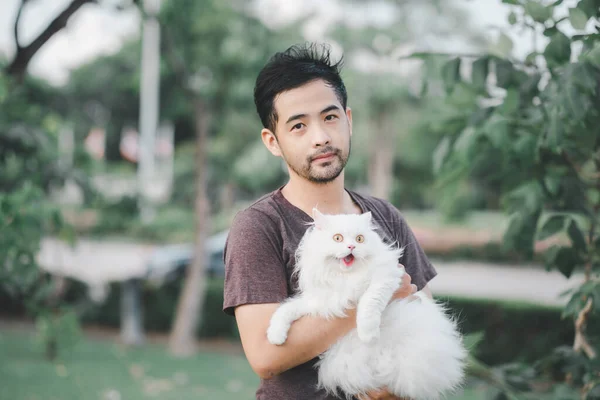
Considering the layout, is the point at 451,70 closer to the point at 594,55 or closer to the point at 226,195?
the point at 594,55

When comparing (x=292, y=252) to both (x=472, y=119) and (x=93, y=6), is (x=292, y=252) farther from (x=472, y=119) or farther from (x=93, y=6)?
(x=93, y=6)

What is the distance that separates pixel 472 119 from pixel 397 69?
759 inches

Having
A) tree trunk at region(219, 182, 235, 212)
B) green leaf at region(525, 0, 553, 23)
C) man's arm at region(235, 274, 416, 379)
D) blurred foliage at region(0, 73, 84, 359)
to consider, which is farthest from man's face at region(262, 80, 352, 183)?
tree trunk at region(219, 182, 235, 212)

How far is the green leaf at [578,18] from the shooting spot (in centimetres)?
241

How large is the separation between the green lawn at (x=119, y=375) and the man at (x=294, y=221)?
574 centimetres

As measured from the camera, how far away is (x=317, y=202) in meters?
2.21

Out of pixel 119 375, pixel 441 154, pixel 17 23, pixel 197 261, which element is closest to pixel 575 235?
pixel 441 154

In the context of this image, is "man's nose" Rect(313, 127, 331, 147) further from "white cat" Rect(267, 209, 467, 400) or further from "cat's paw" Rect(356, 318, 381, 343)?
"cat's paw" Rect(356, 318, 381, 343)

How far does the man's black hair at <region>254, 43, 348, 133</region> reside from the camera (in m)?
2.14

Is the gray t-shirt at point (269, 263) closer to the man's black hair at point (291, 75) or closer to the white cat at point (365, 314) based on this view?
the white cat at point (365, 314)

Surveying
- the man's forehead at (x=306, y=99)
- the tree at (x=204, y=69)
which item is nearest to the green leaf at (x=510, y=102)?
the man's forehead at (x=306, y=99)

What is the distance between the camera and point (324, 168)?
211 cm

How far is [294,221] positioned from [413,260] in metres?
0.54

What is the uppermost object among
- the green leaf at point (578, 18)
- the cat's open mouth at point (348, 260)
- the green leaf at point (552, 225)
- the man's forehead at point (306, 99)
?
the green leaf at point (578, 18)
